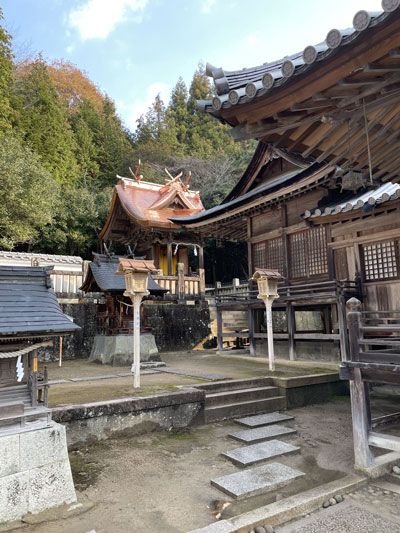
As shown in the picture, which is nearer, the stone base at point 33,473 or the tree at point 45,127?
the stone base at point 33,473

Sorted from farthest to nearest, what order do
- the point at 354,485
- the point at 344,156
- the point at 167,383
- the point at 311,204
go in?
the point at 311,204, the point at 167,383, the point at 354,485, the point at 344,156

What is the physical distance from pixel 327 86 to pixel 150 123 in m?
40.1

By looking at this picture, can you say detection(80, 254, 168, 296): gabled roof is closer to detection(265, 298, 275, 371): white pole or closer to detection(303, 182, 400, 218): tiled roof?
detection(265, 298, 275, 371): white pole

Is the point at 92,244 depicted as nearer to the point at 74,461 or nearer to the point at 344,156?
the point at 74,461

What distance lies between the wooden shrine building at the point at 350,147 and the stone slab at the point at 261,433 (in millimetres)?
1624

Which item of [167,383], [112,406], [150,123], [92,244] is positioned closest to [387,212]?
[167,383]

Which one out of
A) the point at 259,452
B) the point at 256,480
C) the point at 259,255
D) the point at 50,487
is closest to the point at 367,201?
the point at 259,255

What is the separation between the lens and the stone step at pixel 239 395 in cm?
723

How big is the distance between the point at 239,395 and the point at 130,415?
8.54 feet

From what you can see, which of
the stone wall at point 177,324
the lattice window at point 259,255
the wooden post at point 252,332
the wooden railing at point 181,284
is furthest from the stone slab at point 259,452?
the wooden railing at point 181,284

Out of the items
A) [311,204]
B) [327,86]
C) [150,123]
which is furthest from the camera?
[150,123]

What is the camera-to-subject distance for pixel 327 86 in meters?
2.81

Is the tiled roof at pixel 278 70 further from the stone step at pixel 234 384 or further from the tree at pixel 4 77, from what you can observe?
the tree at pixel 4 77

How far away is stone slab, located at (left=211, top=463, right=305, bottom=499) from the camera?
4.11 m
